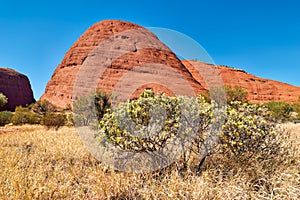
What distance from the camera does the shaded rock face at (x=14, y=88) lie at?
68.4 m

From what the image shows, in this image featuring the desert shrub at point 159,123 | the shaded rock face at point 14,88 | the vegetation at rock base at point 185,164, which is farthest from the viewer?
the shaded rock face at point 14,88

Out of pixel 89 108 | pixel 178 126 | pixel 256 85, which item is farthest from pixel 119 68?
pixel 178 126

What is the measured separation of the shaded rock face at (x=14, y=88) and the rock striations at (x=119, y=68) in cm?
1679

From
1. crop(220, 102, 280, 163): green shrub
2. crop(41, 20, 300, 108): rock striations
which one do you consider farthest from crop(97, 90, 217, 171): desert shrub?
crop(41, 20, 300, 108): rock striations

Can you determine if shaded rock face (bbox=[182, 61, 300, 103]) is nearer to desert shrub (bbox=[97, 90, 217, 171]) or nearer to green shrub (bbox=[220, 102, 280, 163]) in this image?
green shrub (bbox=[220, 102, 280, 163])

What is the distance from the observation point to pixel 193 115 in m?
4.03

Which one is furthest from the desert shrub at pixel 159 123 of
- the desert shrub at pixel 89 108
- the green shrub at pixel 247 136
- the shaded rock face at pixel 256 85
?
the shaded rock face at pixel 256 85

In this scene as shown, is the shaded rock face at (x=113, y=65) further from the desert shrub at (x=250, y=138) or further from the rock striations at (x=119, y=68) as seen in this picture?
the desert shrub at (x=250, y=138)

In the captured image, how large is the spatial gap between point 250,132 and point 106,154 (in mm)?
2718

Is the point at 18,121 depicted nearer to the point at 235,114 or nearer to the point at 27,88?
the point at 235,114

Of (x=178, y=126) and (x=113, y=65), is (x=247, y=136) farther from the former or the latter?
(x=113, y=65)

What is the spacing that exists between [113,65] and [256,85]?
149 feet

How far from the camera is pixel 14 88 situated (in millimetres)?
71250

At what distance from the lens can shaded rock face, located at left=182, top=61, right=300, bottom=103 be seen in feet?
223
